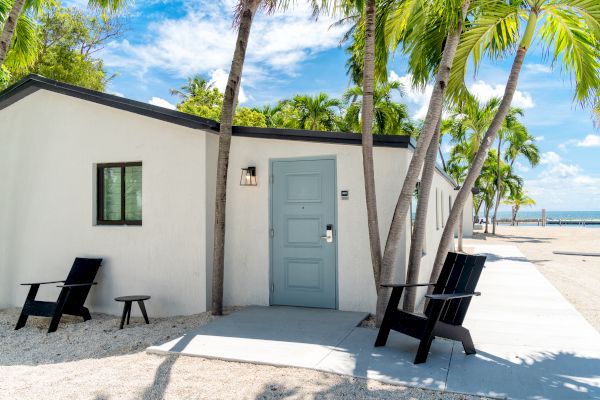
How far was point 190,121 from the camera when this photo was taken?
6504 mm

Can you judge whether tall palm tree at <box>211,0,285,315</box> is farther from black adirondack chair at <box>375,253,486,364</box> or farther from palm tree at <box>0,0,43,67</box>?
palm tree at <box>0,0,43,67</box>

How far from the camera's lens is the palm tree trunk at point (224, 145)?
6.39 meters

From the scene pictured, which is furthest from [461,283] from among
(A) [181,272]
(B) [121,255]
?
(B) [121,255]

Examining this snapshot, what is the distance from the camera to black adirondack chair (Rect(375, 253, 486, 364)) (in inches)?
173

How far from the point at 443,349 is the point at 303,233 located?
8.67 feet

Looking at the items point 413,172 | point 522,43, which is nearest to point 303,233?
point 413,172

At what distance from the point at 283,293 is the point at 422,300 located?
8.55 ft

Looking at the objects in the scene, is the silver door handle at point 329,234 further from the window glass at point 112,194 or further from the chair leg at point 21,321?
the chair leg at point 21,321

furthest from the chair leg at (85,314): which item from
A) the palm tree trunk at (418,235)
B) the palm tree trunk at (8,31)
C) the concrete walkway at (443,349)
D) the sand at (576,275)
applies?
the sand at (576,275)

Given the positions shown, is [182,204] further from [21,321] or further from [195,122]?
[21,321]

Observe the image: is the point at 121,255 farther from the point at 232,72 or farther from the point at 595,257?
the point at 595,257

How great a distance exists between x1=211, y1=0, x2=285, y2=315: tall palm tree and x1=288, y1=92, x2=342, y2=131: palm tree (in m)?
17.0

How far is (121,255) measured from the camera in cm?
714

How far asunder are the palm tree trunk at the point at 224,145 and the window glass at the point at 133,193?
5.01 feet
